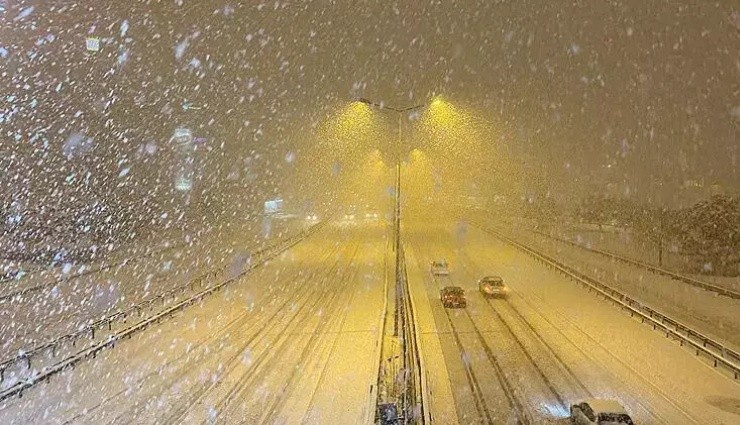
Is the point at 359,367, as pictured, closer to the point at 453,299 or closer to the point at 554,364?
the point at 554,364

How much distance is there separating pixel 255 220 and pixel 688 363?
53.6m

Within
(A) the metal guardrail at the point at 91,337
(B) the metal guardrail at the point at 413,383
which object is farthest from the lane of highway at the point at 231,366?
(B) the metal guardrail at the point at 413,383

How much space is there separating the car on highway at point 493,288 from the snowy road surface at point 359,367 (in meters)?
0.49

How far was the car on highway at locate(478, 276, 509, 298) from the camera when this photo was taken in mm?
23953

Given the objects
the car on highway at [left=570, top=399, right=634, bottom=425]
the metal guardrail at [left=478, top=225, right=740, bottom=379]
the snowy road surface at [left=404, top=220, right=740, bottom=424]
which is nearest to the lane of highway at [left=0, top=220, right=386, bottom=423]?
the snowy road surface at [left=404, top=220, right=740, bottom=424]

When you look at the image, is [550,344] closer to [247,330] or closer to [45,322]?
[247,330]

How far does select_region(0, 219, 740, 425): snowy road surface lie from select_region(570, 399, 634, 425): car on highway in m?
0.50

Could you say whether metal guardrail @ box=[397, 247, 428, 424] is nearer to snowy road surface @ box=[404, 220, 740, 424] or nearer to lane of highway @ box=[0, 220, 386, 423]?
snowy road surface @ box=[404, 220, 740, 424]

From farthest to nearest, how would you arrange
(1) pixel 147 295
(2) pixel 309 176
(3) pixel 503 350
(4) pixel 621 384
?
(2) pixel 309 176, (1) pixel 147 295, (3) pixel 503 350, (4) pixel 621 384

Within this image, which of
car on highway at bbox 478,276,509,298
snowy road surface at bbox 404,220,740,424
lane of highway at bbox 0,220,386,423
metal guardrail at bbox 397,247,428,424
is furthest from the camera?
car on highway at bbox 478,276,509,298

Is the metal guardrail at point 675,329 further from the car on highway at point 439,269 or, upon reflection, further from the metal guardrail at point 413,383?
the metal guardrail at point 413,383

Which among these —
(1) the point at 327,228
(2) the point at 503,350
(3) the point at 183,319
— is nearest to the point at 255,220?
(1) the point at 327,228

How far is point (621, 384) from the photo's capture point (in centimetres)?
1311

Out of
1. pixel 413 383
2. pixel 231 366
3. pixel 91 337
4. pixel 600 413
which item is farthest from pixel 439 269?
pixel 600 413
